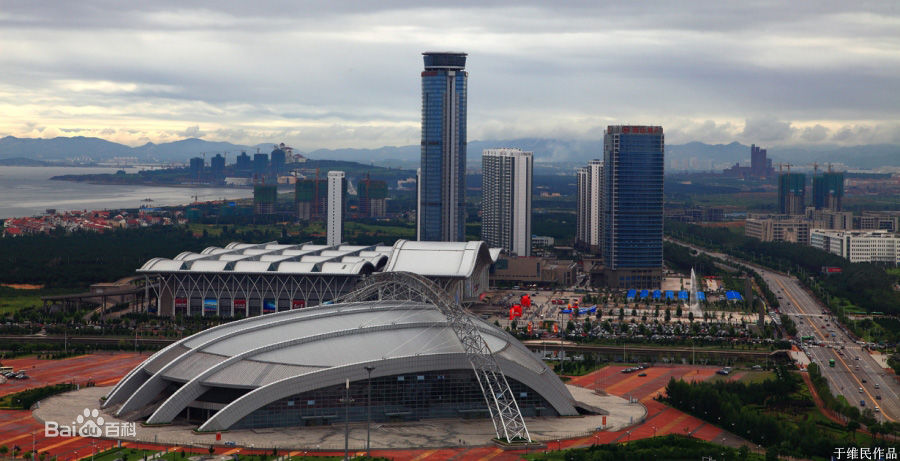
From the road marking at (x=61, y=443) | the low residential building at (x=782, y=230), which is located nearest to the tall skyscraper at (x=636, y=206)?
the low residential building at (x=782, y=230)

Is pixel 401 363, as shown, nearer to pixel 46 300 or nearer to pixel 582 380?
pixel 582 380

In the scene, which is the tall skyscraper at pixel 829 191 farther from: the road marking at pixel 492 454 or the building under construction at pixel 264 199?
the road marking at pixel 492 454

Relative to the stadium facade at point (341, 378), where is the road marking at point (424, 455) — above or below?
below

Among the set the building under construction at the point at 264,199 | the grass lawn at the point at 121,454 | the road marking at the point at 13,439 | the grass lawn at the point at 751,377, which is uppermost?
the building under construction at the point at 264,199

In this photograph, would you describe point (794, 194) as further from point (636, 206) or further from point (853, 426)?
point (853, 426)

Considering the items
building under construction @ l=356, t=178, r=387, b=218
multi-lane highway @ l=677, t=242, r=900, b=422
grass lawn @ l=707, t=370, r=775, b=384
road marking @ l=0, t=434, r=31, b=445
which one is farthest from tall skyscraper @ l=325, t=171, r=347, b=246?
road marking @ l=0, t=434, r=31, b=445

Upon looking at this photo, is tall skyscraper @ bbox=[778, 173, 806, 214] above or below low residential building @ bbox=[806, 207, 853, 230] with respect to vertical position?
above

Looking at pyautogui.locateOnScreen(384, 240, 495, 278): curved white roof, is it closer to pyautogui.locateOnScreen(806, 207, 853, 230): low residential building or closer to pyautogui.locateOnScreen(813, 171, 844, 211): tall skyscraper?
pyautogui.locateOnScreen(806, 207, 853, 230): low residential building
